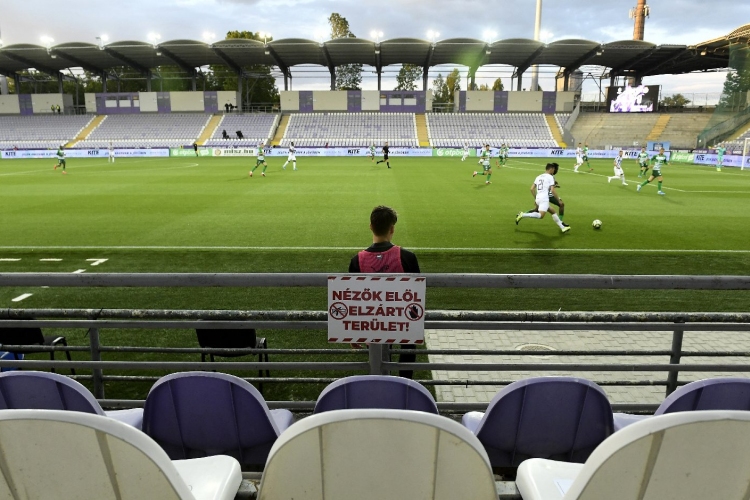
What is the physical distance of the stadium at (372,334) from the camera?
1312mm

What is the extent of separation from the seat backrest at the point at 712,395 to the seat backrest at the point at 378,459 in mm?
A: 1195

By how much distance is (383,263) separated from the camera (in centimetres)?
471

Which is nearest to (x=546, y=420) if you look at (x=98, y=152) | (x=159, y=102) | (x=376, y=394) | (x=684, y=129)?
(x=376, y=394)

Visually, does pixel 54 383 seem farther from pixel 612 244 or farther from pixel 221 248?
pixel 612 244

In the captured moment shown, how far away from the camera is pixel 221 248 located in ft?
39.1

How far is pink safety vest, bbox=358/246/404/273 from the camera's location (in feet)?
15.4

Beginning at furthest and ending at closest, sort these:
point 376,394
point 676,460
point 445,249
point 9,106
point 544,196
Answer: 1. point 9,106
2. point 544,196
3. point 445,249
4. point 376,394
5. point 676,460

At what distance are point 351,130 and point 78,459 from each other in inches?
2546

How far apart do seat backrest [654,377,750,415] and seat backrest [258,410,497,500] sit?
1195 mm

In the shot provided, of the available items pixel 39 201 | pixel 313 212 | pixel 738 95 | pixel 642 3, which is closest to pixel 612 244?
pixel 313 212

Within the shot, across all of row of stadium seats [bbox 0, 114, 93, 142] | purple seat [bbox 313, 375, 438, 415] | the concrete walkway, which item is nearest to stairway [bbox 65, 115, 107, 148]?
row of stadium seats [bbox 0, 114, 93, 142]

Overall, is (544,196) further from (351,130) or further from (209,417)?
(351,130)

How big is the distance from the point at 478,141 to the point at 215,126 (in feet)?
109

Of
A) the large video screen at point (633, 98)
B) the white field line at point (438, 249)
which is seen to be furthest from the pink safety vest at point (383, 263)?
the large video screen at point (633, 98)
